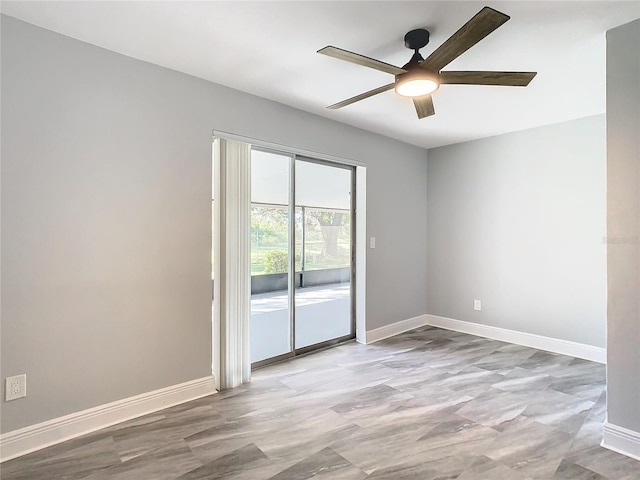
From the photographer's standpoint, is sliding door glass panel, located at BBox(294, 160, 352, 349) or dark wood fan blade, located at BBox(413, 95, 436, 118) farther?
sliding door glass panel, located at BBox(294, 160, 352, 349)

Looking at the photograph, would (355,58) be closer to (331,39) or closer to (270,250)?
(331,39)

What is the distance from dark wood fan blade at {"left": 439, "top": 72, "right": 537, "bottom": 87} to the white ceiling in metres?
0.30

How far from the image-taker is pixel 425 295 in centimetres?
491

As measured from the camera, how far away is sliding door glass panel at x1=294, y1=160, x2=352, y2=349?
3.73m

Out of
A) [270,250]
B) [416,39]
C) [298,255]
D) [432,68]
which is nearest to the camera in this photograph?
[432,68]

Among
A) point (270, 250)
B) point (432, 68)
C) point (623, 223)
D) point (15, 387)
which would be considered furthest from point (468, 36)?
point (15, 387)

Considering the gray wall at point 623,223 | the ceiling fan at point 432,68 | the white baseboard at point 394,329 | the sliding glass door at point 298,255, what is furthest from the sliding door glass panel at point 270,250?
the gray wall at point 623,223

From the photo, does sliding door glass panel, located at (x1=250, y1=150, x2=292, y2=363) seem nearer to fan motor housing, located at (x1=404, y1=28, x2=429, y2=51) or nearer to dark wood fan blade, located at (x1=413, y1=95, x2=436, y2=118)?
dark wood fan blade, located at (x1=413, y1=95, x2=436, y2=118)

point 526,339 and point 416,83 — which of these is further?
point 526,339

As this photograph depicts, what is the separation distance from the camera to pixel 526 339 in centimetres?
399

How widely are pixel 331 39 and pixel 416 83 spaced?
0.60 meters

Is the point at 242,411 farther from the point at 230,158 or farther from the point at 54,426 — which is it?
the point at 230,158

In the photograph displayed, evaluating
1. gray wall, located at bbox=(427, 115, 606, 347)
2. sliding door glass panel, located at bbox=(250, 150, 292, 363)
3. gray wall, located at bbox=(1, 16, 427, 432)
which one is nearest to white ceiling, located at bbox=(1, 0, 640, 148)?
gray wall, located at bbox=(1, 16, 427, 432)

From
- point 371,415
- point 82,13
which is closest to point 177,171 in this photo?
point 82,13
